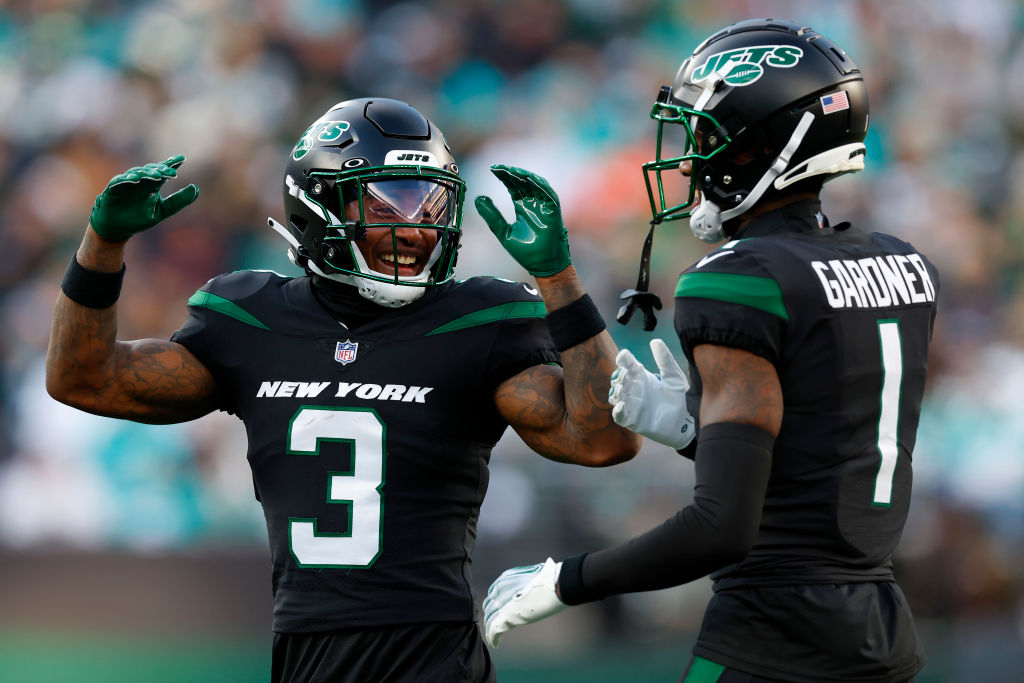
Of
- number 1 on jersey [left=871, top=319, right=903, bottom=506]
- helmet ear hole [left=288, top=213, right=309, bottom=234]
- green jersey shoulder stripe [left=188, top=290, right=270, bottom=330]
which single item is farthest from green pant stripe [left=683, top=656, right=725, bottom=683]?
helmet ear hole [left=288, top=213, right=309, bottom=234]

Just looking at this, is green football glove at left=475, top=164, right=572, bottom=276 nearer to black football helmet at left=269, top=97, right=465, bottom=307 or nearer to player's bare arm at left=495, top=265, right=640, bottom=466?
player's bare arm at left=495, top=265, right=640, bottom=466

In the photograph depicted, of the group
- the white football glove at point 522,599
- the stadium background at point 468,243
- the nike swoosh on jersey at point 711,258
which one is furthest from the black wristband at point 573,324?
the stadium background at point 468,243

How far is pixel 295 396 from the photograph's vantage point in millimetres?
2928

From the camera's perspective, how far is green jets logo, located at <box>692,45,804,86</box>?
2.60m

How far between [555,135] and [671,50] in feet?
3.90

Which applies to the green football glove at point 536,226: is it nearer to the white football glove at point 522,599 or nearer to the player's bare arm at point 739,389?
the player's bare arm at point 739,389

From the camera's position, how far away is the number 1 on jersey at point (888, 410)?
7.85 feet

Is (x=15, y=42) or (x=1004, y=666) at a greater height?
(x=15, y=42)

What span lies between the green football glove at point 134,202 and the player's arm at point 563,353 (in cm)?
72

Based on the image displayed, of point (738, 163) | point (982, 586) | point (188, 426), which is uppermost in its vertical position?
point (738, 163)

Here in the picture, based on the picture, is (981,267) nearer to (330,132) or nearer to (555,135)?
(555,135)

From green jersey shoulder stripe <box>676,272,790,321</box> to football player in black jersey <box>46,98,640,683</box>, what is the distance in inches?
17.6

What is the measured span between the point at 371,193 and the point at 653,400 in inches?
35.6

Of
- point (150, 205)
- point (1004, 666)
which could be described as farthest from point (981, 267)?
point (150, 205)
